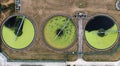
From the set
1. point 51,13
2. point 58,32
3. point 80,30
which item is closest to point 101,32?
point 80,30

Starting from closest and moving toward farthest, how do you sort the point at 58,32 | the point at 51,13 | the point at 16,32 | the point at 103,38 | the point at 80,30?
the point at 16,32, the point at 58,32, the point at 51,13, the point at 80,30, the point at 103,38

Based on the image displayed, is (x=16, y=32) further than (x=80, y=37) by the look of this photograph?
No

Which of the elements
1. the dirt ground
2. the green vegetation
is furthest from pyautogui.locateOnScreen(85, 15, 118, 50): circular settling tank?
the dirt ground

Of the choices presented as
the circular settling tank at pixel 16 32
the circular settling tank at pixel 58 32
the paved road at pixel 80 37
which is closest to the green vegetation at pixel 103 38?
the paved road at pixel 80 37

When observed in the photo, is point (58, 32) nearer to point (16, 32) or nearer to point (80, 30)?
point (80, 30)

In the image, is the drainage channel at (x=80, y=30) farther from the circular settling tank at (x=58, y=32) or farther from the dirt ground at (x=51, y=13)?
the circular settling tank at (x=58, y=32)

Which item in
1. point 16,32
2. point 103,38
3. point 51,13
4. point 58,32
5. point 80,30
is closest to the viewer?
point 16,32

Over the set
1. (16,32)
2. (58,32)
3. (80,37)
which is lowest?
(80,37)
